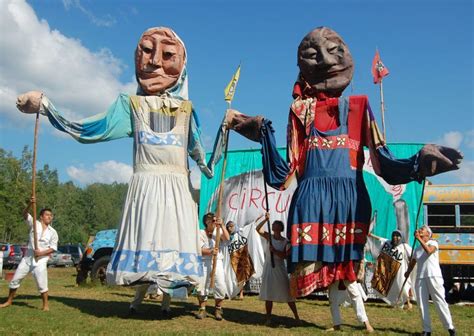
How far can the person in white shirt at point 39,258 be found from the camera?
296 inches

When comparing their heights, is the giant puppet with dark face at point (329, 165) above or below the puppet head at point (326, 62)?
below

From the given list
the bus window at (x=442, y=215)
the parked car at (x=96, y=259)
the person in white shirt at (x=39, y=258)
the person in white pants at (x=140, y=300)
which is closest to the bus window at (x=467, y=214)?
the bus window at (x=442, y=215)

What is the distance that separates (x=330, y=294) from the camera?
639cm

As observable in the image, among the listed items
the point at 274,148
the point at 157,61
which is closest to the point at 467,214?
the point at 274,148

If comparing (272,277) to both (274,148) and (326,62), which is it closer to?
(274,148)

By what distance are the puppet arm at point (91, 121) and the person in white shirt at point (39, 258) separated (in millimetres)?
1323

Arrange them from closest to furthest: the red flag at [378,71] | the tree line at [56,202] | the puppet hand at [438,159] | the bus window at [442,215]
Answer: the puppet hand at [438,159]
the bus window at [442,215]
the red flag at [378,71]
the tree line at [56,202]

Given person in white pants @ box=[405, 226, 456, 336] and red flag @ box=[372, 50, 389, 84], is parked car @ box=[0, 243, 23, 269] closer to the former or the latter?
red flag @ box=[372, 50, 389, 84]

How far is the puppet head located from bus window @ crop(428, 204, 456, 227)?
6.18 metres

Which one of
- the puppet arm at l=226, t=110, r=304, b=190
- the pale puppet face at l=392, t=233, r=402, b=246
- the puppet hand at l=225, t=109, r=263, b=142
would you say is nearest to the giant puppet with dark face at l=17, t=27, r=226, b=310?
the puppet hand at l=225, t=109, r=263, b=142

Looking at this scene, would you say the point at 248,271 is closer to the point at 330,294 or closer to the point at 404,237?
the point at 404,237

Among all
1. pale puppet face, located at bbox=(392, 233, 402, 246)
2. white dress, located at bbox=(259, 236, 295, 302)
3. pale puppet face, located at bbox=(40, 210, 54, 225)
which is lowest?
white dress, located at bbox=(259, 236, 295, 302)

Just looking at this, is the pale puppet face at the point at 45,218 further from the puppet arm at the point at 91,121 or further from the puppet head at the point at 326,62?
the puppet head at the point at 326,62

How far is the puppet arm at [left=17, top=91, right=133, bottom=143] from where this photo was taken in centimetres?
702
